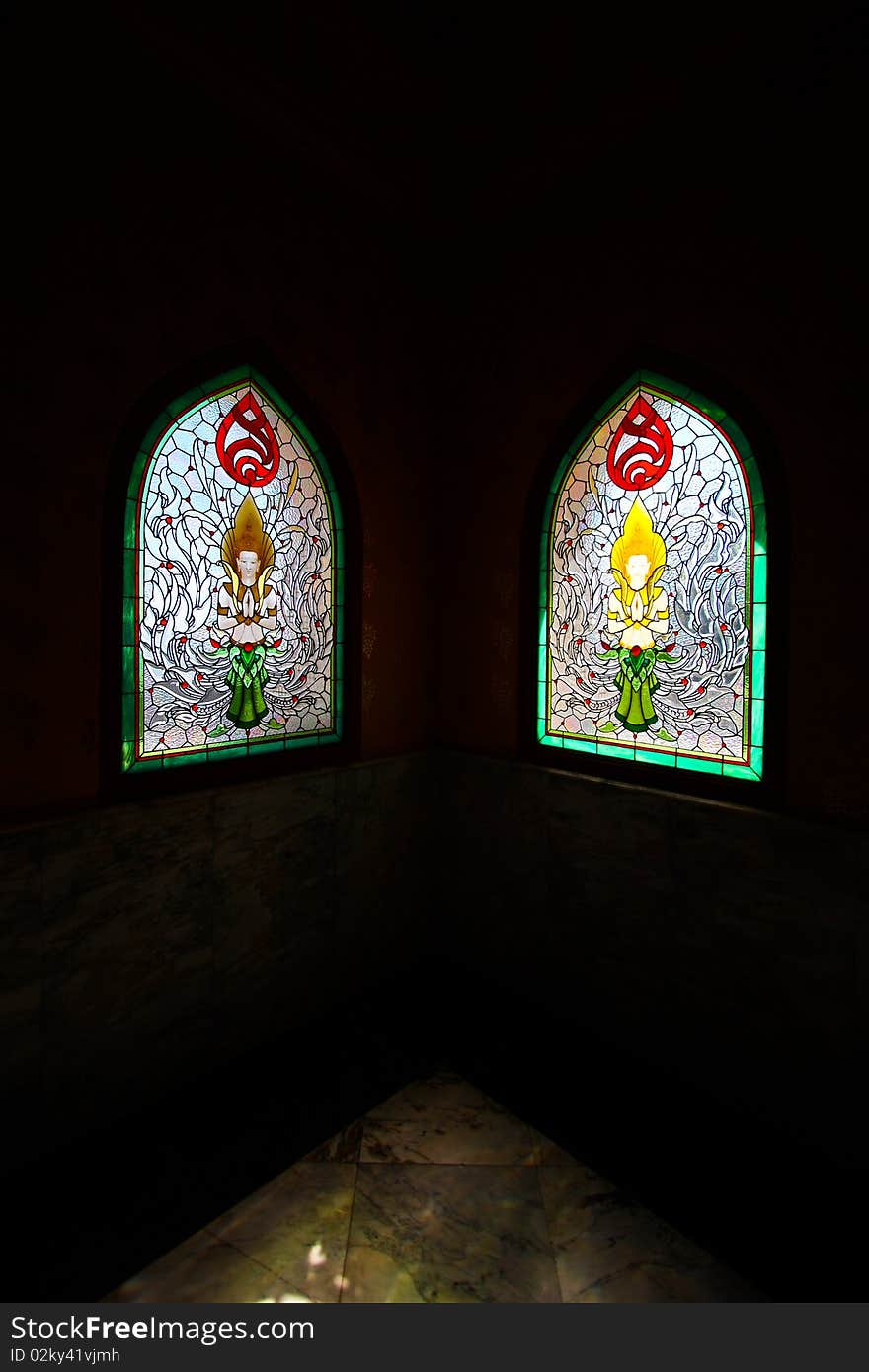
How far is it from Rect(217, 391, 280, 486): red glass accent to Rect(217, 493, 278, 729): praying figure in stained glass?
89mm

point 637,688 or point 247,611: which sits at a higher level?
point 247,611

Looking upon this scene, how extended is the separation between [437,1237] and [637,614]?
1885 mm

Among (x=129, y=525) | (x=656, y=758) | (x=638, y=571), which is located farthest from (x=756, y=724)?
(x=129, y=525)

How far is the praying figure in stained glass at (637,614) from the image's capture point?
93.0 inches

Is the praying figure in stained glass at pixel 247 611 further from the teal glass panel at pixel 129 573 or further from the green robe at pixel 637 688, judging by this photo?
the green robe at pixel 637 688

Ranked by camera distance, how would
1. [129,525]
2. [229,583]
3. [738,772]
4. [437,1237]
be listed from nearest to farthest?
[437,1237], [129,525], [738,772], [229,583]

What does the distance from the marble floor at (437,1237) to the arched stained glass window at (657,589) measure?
49.5 inches

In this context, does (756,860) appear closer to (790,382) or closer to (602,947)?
(602,947)

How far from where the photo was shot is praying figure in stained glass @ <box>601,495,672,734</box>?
2363mm

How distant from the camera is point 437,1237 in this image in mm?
1780

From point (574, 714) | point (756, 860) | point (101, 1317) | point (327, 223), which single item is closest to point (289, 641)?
point (574, 714)

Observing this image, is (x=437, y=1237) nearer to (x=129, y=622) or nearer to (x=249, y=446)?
(x=129, y=622)

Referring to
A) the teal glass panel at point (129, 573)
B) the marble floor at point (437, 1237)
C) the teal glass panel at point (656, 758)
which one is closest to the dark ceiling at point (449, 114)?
the teal glass panel at point (129, 573)

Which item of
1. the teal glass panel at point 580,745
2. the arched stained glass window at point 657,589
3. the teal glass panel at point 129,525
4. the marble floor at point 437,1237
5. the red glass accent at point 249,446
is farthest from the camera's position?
the teal glass panel at point 580,745
